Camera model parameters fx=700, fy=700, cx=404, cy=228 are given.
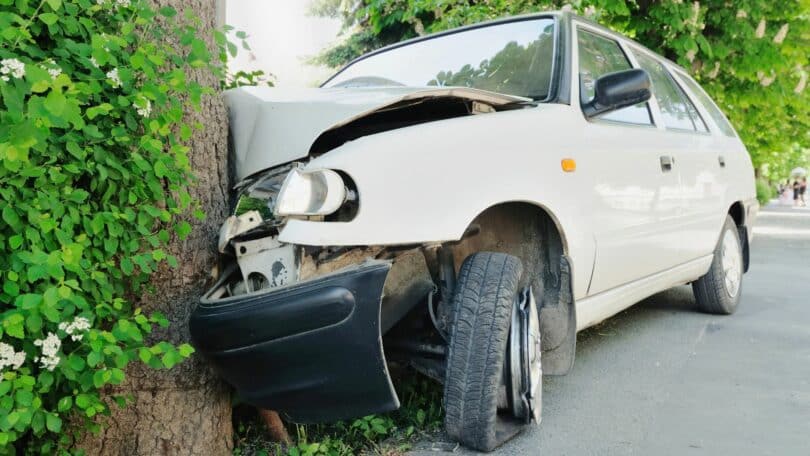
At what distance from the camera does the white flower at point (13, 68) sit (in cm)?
176

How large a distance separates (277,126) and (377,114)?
371mm

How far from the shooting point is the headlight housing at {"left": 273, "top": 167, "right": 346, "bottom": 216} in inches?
85.7

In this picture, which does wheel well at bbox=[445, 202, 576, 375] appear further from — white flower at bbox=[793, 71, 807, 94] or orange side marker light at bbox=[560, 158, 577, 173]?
white flower at bbox=[793, 71, 807, 94]

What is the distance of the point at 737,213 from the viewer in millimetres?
5434

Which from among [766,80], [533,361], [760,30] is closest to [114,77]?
[533,361]

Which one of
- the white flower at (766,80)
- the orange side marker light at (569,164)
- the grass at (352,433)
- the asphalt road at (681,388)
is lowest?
the asphalt road at (681,388)

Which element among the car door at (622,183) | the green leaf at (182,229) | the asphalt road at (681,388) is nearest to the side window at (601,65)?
the car door at (622,183)

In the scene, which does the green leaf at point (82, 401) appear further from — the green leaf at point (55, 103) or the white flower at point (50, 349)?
the green leaf at point (55, 103)

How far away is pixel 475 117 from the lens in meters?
2.60

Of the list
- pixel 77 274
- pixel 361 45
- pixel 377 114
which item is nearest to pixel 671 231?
pixel 377 114

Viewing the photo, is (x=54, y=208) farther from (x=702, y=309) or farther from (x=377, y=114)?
(x=702, y=309)

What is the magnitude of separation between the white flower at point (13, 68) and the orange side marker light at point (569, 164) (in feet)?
6.55

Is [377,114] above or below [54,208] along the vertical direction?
above

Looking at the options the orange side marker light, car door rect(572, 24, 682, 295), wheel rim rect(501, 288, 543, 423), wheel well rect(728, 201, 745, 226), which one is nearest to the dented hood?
the orange side marker light
